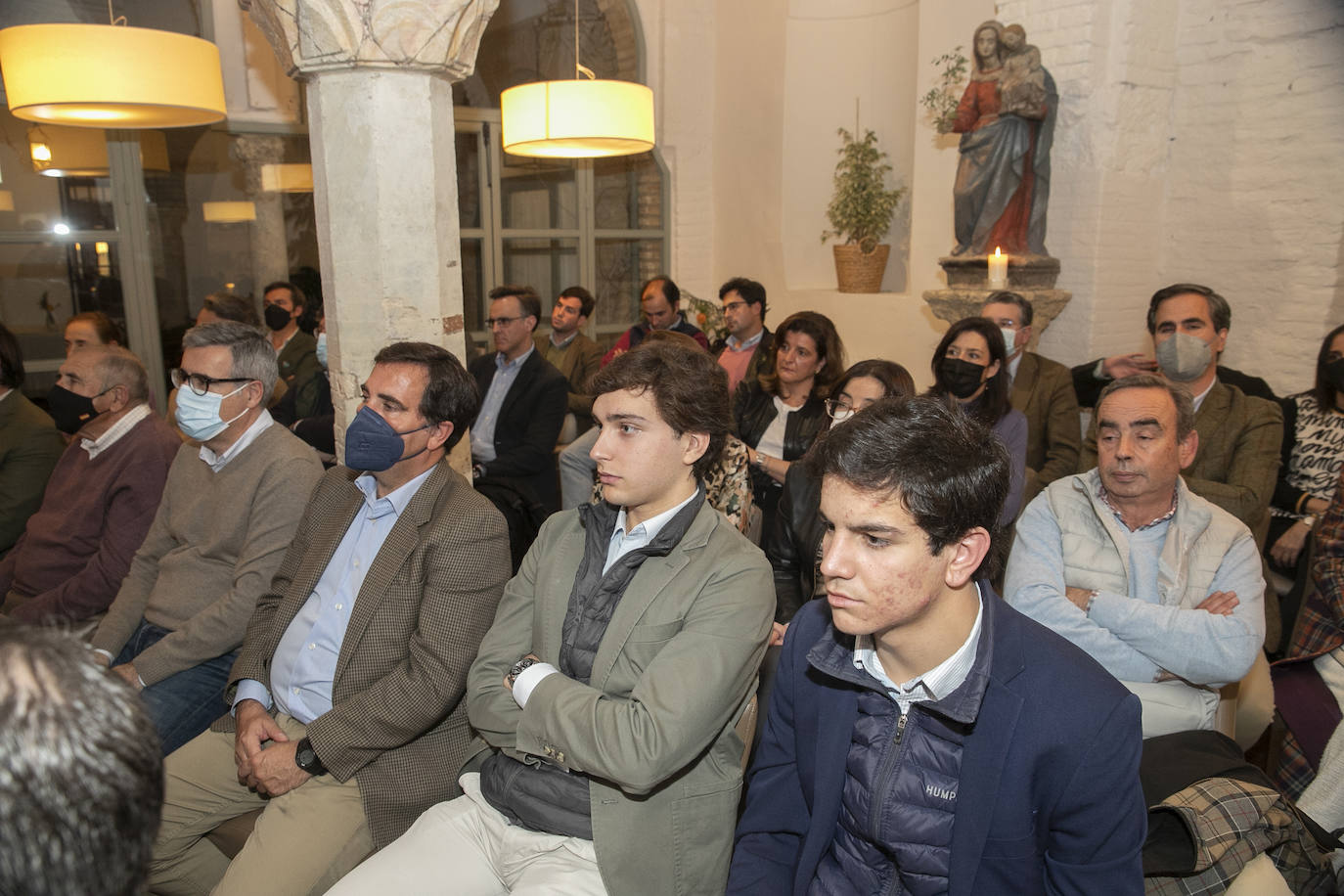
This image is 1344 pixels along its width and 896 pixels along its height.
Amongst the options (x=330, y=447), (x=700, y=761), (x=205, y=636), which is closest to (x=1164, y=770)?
(x=700, y=761)

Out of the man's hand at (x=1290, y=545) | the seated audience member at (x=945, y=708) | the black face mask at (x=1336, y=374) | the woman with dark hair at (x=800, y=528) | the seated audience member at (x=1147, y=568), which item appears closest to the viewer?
the seated audience member at (x=945, y=708)

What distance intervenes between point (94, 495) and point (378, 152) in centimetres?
158

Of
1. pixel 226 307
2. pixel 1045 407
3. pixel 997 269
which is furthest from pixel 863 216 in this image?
pixel 226 307

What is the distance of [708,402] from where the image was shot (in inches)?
85.8

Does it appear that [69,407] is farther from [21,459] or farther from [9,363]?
[9,363]

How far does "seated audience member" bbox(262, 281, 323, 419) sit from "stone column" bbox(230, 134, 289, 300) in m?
0.90

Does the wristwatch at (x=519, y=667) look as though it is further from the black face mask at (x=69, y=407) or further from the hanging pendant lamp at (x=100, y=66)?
the hanging pendant lamp at (x=100, y=66)

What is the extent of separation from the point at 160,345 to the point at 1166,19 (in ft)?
22.8

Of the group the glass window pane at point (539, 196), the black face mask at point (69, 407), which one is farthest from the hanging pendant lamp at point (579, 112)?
the glass window pane at point (539, 196)

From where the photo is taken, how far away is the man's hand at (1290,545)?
336 cm

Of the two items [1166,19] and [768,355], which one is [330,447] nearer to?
[768,355]

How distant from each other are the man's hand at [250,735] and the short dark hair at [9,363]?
2.41 metres

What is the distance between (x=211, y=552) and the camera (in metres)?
2.68

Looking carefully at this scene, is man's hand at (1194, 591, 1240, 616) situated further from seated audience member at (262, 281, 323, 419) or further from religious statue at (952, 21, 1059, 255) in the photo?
seated audience member at (262, 281, 323, 419)
